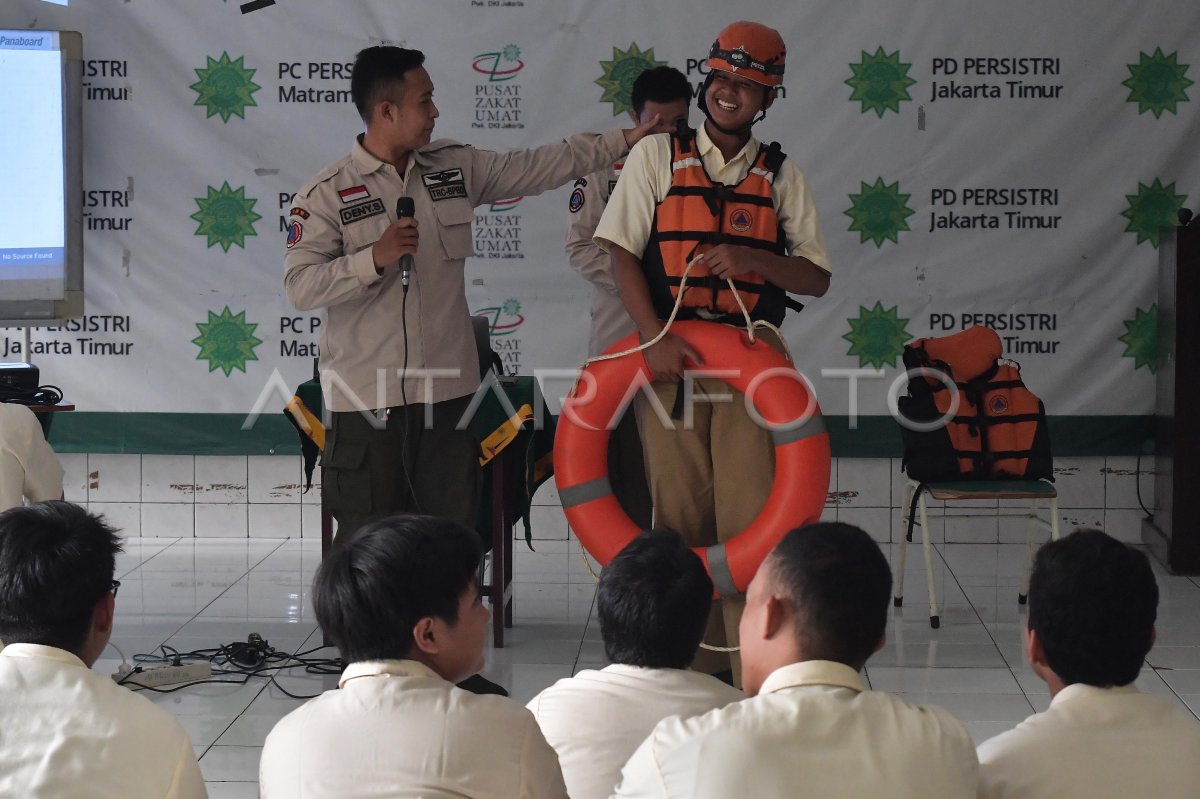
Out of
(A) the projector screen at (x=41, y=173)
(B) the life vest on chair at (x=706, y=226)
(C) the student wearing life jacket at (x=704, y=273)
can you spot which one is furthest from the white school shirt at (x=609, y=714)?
(A) the projector screen at (x=41, y=173)

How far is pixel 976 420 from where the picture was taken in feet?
13.5

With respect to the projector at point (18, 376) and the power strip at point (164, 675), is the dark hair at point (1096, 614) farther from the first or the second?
the projector at point (18, 376)

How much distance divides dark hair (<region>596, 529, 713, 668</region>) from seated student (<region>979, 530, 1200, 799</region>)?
0.44m

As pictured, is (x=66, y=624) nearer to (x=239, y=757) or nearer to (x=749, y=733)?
(x=749, y=733)

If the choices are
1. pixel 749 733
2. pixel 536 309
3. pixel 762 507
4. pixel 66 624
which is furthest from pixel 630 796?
pixel 536 309

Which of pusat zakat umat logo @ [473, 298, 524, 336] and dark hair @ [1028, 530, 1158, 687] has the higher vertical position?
pusat zakat umat logo @ [473, 298, 524, 336]

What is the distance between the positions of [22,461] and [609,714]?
1646 mm

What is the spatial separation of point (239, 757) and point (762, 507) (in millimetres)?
1268

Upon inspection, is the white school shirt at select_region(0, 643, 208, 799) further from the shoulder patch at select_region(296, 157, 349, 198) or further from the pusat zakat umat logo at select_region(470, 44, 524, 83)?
the pusat zakat umat logo at select_region(470, 44, 524, 83)

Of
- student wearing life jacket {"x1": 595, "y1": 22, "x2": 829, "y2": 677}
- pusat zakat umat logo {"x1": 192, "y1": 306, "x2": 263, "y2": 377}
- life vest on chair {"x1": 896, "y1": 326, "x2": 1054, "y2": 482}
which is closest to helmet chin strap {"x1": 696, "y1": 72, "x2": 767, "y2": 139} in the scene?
student wearing life jacket {"x1": 595, "y1": 22, "x2": 829, "y2": 677}

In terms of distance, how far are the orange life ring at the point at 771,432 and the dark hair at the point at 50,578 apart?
59.6 inches

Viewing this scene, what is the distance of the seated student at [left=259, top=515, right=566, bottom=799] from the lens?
55.7 inches

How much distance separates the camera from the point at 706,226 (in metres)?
2.98

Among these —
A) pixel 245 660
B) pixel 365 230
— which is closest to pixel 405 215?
pixel 365 230
